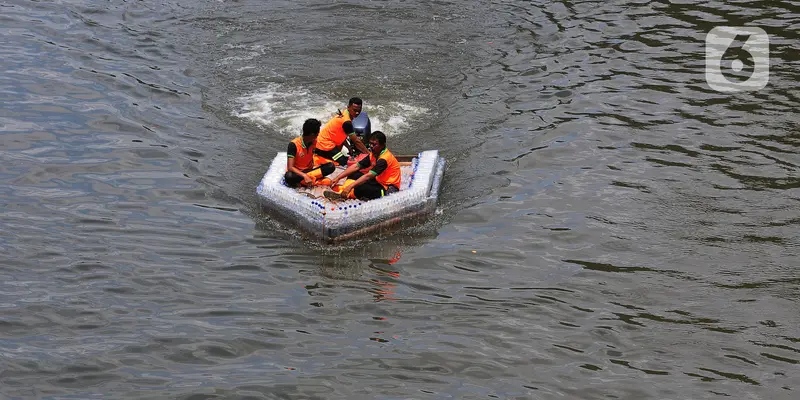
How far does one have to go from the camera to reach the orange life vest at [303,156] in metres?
13.3

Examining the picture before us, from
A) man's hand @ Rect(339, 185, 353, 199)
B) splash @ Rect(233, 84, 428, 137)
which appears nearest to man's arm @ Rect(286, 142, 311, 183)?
man's hand @ Rect(339, 185, 353, 199)

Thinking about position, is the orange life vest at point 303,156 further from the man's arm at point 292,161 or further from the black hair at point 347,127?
the black hair at point 347,127

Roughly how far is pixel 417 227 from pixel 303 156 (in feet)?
6.48

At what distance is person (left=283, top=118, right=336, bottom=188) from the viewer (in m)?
13.1

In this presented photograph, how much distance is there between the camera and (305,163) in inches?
528

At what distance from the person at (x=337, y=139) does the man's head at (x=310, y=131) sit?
0.70m

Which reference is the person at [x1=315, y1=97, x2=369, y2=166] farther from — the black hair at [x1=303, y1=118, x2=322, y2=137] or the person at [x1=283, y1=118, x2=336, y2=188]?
the black hair at [x1=303, y1=118, x2=322, y2=137]

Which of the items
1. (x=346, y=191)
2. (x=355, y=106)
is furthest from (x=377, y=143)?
(x=355, y=106)

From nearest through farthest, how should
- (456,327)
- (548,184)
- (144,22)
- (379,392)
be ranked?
(379,392) → (456,327) → (548,184) → (144,22)

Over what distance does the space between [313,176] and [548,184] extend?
368 cm

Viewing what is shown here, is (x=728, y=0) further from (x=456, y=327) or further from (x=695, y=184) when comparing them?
(x=456, y=327)

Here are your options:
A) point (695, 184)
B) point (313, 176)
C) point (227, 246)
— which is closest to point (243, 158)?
point (313, 176)

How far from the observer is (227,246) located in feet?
40.3

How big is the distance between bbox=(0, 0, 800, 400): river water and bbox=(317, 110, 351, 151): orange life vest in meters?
1.25
